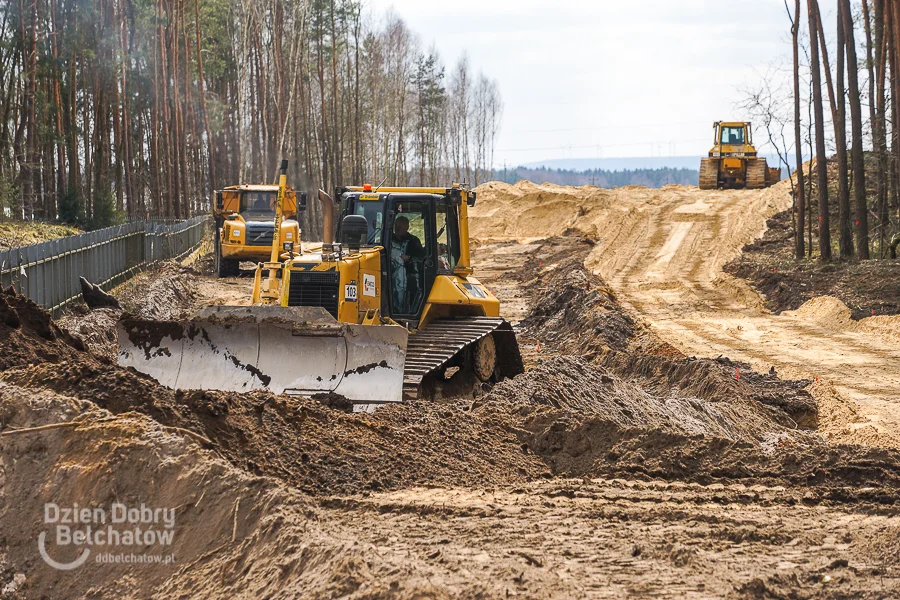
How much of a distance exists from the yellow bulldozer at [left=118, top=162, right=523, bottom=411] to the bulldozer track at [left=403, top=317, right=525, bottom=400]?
0.5 inches

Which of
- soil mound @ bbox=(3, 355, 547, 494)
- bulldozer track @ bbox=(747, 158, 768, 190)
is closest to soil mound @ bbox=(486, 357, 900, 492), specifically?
soil mound @ bbox=(3, 355, 547, 494)

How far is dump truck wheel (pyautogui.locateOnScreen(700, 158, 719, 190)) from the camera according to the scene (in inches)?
1634

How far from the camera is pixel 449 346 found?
10.0m

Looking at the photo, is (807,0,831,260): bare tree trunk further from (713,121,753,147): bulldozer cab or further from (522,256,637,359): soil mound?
(713,121,753,147): bulldozer cab

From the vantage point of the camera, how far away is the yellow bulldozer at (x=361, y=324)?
9234mm

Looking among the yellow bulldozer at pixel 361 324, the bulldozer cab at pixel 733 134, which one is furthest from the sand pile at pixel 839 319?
the bulldozer cab at pixel 733 134

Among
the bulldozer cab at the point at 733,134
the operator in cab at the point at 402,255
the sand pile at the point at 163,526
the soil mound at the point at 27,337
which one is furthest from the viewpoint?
the bulldozer cab at the point at 733,134

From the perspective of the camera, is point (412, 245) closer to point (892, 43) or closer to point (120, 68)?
point (892, 43)

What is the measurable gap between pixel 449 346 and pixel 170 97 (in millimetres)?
34595

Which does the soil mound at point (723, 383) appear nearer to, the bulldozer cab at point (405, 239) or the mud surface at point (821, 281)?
the bulldozer cab at point (405, 239)

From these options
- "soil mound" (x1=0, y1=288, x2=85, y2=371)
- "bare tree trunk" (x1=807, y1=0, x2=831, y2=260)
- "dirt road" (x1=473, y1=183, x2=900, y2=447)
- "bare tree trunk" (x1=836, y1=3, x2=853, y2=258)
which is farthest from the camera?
"bare tree trunk" (x1=807, y1=0, x2=831, y2=260)

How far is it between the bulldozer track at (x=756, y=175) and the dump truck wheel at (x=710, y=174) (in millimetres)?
1306

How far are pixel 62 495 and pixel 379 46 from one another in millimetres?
57184

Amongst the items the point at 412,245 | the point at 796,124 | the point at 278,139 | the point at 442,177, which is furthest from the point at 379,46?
the point at 412,245
